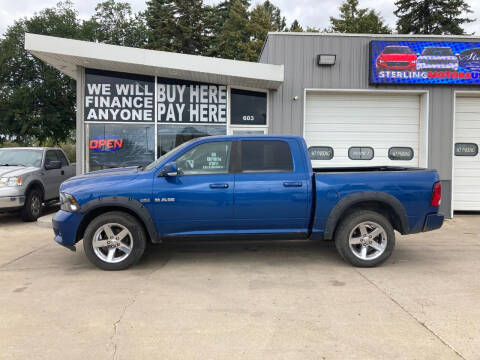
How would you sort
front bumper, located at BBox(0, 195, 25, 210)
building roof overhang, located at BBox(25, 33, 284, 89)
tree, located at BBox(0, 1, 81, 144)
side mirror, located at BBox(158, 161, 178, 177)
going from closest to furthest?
side mirror, located at BBox(158, 161, 178, 177), front bumper, located at BBox(0, 195, 25, 210), building roof overhang, located at BBox(25, 33, 284, 89), tree, located at BBox(0, 1, 81, 144)

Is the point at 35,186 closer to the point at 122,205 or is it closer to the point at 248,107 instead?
the point at 122,205

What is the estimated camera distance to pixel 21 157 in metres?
10.1

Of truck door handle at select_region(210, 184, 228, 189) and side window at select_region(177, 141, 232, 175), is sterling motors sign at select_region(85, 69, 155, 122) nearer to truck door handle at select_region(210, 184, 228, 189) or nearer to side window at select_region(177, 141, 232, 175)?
side window at select_region(177, 141, 232, 175)

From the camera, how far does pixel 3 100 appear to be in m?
21.6

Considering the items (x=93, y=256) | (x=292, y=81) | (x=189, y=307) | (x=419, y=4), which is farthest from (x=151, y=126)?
(x=419, y=4)

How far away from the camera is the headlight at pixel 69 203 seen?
202 inches

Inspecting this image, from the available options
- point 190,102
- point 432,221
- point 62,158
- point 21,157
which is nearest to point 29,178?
point 21,157

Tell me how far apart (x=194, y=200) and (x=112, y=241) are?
1.25 m

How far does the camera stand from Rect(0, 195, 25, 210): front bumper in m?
8.52

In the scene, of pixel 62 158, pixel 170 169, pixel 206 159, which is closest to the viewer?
pixel 170 169

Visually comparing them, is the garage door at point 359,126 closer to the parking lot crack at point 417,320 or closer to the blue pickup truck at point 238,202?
the blue pickup truck at point 238,202

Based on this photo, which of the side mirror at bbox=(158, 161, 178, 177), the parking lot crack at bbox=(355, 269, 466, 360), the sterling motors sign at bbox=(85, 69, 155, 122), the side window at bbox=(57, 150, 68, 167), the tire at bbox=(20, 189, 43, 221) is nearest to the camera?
the parking lot crack at bbox=(355, 269, 466, 360)

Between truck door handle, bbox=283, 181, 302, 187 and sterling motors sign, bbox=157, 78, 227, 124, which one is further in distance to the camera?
sterling motors sign, bbox=157, 78, 227, 124

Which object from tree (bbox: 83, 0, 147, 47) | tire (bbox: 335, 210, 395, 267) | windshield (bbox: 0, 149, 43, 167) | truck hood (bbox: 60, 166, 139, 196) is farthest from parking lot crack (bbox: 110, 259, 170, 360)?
tree (bbox: 83, 0, 147, 47)
